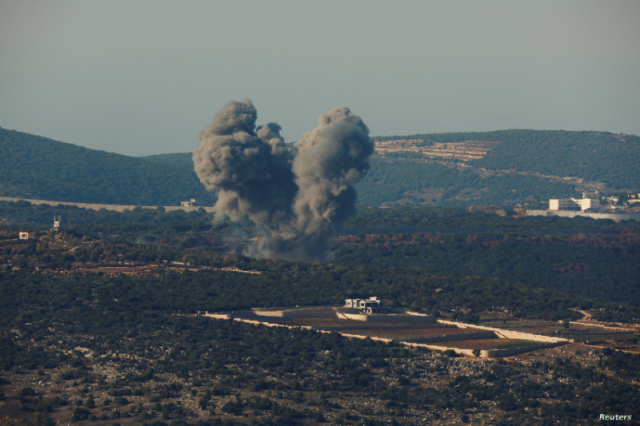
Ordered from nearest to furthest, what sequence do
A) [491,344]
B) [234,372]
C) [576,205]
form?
A: [234,372] < [491,344] < [576,205]

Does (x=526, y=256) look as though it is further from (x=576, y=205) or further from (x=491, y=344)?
(x=576, y=205)

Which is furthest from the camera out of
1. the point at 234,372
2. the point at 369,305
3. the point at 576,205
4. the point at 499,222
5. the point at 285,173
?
the point at 576,205

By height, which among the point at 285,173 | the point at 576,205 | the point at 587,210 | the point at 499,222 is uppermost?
the point at 285,173

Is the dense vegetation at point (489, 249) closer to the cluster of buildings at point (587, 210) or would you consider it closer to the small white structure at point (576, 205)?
the cluster of buildings at point (587, 210)

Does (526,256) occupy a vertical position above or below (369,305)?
below

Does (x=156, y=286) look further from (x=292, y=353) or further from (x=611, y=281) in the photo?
(x=611, y=281)

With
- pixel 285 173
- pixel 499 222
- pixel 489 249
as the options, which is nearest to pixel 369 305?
pixel 285 173

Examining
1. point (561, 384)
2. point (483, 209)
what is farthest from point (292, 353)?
point (483, 209)

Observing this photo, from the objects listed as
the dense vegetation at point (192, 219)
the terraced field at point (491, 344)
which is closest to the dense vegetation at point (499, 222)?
the dense vegetation at point (192, 219)
